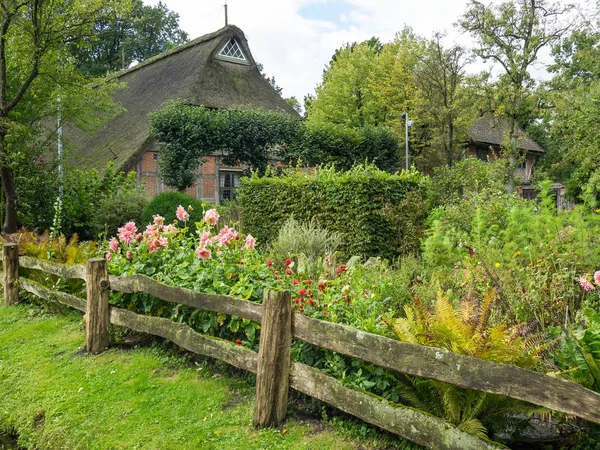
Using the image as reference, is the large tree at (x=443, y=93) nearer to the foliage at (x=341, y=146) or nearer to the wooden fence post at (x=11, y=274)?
the foliage at (x=341, y=146)

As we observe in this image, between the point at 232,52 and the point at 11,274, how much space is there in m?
17.8

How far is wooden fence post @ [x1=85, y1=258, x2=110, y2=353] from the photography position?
16.5 ft

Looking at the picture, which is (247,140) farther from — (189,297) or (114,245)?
(189,297)

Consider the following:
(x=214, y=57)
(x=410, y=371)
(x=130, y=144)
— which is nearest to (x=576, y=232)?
(x=410, y=371)

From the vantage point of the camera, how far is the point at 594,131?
13203 millimetres

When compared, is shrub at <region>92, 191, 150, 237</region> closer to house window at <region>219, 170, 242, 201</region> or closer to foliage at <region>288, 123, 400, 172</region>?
house window at <region>219, 170, 242, 201</region>

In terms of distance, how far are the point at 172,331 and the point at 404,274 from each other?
2.58 metres

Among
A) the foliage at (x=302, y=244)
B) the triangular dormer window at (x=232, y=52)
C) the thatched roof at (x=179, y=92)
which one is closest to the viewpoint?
the foliage at (x=302, y=244)

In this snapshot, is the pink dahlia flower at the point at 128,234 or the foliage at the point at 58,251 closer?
the pink dahlia flower at the point at 128,234

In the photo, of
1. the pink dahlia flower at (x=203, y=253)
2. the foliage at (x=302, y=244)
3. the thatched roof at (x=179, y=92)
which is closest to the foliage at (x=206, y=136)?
the thatched roof at (x=179, y=92)

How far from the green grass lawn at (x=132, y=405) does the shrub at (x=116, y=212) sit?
852cm

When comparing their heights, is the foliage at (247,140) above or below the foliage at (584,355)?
above

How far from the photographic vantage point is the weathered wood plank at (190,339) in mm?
3713

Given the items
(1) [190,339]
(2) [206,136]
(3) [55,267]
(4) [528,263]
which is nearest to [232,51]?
(2) [206,136]
